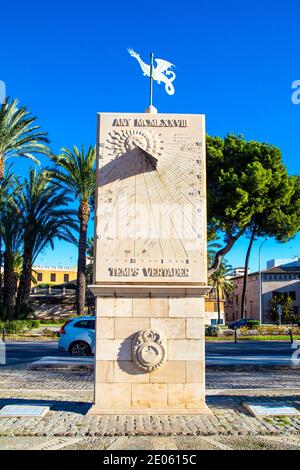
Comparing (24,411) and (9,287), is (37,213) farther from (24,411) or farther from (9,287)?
(24,411)

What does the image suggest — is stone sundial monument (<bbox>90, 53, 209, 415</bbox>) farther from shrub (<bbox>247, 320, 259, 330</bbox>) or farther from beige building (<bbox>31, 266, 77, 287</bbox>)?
beige building (<bbox>31, 266, 77, 287</bbox>)

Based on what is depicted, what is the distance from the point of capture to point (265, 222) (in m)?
35.7

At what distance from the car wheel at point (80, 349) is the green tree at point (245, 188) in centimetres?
1670

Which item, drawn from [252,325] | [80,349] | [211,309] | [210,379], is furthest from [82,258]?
[211,309]

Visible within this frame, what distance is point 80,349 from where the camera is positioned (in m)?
16.7

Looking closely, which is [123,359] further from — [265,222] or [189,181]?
[265,222]

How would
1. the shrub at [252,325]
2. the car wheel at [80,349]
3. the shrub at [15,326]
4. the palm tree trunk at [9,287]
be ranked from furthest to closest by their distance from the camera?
1. the shrub at [252,325]
2. the palm tree trunk at [9,287]
3. the shrub at [15,326]
4. the car wheel at [80,349]

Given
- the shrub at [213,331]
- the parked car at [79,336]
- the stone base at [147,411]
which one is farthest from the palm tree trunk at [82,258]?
the stone base at [147,411]

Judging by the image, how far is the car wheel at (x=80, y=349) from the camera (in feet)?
54.4

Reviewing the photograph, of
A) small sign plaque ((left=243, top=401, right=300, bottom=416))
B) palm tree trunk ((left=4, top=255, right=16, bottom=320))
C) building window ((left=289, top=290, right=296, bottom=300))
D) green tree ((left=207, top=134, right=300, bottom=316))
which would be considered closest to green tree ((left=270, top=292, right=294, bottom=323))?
building window ((left=289, top=290, right=296, bottom=300))

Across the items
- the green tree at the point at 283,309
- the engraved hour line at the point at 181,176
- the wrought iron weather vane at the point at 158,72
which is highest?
the wrought iron weather vane at the point at 158,72

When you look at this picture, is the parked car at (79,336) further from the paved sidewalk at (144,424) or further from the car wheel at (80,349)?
the paved sidewalk at (144,424)
